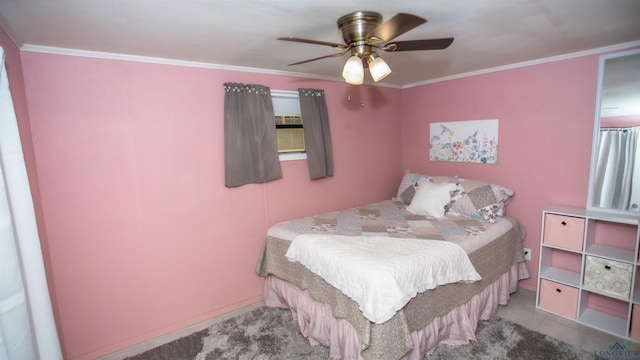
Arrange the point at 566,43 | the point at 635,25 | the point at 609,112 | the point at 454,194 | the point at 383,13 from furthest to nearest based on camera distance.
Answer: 1. the point at 454,194
2. the point at 609,112
3. the point at 566,43
4. the point at 635,25
5. the point at 383,13

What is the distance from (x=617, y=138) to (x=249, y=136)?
9.81ft

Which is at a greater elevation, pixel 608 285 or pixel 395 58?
pixel 395 58

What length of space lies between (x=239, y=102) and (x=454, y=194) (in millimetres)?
2194

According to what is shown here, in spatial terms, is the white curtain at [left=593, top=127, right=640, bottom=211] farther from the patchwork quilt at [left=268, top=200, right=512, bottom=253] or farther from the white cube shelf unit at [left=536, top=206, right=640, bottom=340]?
the patchwork quilt at [left=268, top=200, right=512, bottom=253]

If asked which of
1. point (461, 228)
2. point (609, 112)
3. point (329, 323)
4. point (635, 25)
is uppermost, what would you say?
point (635, 25)

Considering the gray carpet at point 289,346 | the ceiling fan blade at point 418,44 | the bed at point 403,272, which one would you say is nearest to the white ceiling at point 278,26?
the ceiling fan blade at point 418,44

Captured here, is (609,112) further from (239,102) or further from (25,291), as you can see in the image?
(25,291)

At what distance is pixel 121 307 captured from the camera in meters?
2.34

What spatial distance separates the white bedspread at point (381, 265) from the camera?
1.74 metres

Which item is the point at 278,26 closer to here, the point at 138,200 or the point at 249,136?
the point at 249,136

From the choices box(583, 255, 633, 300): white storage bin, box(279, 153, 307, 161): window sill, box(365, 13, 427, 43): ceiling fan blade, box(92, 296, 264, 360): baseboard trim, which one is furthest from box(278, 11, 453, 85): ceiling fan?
box(92, 296, 264, 360): baseboard trim

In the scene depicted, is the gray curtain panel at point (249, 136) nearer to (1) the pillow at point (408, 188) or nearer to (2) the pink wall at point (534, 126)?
(1) the pillow at point (408, 188)

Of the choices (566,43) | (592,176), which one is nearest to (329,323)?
(592,176)

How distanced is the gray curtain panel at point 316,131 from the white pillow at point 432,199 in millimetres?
969
